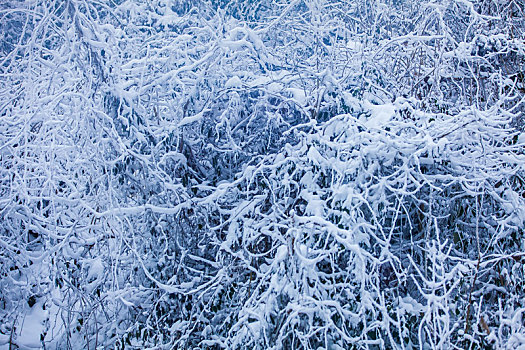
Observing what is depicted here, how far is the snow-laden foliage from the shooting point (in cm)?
296

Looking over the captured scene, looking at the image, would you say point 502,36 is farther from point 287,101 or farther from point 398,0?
point 398,0

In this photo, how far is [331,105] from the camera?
3.63m

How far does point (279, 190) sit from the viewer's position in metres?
3.43

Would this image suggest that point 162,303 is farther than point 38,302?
No

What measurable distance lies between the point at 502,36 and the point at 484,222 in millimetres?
1464

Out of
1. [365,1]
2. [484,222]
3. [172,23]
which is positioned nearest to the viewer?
[484,222]

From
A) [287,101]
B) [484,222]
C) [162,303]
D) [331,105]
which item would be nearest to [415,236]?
[484,222]

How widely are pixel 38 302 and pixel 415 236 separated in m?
3.78

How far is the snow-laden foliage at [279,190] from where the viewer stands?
9.72 ft

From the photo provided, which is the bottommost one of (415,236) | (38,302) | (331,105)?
(38,302)

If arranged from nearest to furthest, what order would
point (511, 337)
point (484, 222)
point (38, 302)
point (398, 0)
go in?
point (511, 337), point (484, 222), point (38, 302), point (398, 0)

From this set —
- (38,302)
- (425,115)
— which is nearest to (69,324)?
(38,302)

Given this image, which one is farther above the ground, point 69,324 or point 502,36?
point 502,36

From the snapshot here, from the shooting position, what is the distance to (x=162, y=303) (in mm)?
3654
